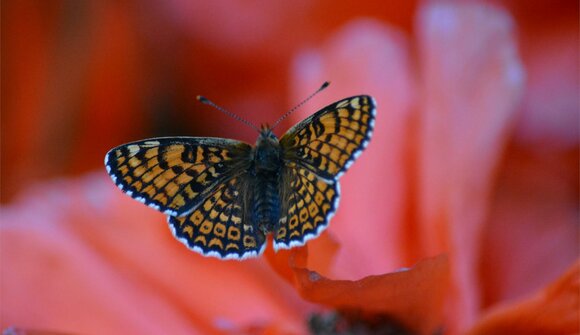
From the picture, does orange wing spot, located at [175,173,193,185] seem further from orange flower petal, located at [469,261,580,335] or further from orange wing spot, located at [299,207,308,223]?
orange flower petal, located at [469,261,580,335]

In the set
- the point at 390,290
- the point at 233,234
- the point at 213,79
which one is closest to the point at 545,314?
the point at 390,290

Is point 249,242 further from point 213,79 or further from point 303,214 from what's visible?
point 213,79

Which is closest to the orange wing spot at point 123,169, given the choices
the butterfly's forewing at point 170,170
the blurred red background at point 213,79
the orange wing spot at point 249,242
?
the butterfly's forewing at point 170,170

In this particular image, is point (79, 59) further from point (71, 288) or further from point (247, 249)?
point (247, 249)

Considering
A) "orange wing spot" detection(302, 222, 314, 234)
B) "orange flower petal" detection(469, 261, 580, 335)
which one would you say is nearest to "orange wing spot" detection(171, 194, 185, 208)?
"orange wing spot" detection(302, 222, 314, 234)

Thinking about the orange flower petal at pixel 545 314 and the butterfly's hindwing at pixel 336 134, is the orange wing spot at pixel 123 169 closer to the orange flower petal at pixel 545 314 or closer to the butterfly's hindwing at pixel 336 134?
the butterfly's hindwing at pixel 336 134

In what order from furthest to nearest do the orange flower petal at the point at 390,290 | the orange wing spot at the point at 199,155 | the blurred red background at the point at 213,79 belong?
the blurred red background at the point at 213,79 → the orange wing spot at the point at 199,155 → the orange flower petal at the point at 390,290

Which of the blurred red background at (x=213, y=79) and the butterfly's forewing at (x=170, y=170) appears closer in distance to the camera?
the butterfly's forewing at (x=170, y=170)
